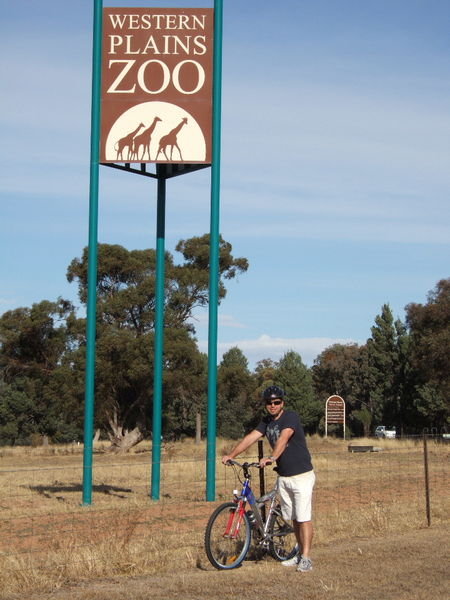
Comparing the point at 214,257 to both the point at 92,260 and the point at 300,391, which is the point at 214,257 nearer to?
the point at 92,260

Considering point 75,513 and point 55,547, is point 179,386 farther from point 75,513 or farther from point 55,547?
point 55,547

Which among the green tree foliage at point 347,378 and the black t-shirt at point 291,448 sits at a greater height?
the green tree foliage at point 347,378

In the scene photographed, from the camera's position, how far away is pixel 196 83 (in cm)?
1659

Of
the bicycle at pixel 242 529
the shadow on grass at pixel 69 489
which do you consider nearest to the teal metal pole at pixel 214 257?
the shadow on grass at pixel 69 489

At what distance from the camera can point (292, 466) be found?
8.95 metres

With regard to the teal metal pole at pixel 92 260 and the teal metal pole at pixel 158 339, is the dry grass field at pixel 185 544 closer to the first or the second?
the teal metal pole at pixel 158 339

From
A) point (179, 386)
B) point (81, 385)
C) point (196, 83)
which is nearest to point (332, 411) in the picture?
point (179, 386)

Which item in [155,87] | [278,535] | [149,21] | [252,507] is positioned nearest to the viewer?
[252,507]

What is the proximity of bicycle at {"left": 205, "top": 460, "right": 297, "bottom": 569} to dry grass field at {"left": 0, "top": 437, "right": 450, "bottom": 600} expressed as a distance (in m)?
0.17

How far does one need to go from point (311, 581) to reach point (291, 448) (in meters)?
1.27

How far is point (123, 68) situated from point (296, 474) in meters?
A: 9.78

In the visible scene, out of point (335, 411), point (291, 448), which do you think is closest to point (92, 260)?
point (291, 448)

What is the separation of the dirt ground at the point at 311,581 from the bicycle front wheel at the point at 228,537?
0.43 ft

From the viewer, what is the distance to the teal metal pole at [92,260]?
50.5 feet
